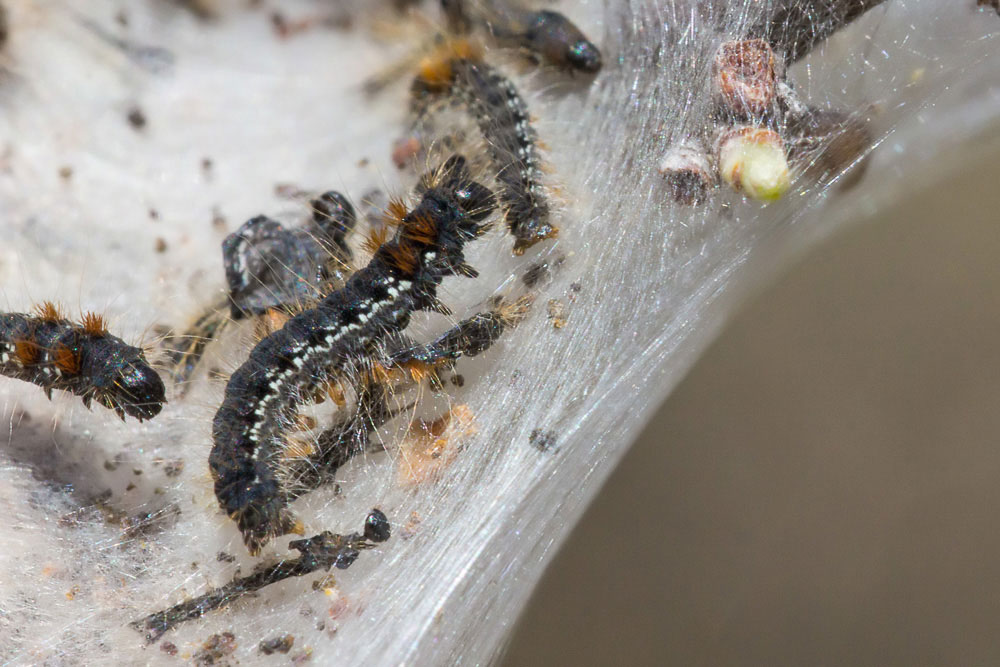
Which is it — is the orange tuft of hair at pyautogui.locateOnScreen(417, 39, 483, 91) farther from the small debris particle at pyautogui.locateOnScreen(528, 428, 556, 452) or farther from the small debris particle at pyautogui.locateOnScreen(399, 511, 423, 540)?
the small debris particle at pyautogui.locateOnScreen(399, 511, 423, 540)

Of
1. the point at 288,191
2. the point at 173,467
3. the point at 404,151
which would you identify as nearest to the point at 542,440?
the point at 173,467

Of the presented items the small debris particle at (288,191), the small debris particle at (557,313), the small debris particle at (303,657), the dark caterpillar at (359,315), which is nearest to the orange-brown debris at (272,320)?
the dark caterpillar at (359,315)

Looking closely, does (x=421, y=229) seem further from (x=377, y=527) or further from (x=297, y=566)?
(x=297, y=566)

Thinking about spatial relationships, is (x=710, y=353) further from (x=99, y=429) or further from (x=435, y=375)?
(x=99, y=429)

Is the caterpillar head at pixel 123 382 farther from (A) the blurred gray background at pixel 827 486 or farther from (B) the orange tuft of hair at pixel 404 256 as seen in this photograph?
(A) the blurred gray background at pixel 827 486

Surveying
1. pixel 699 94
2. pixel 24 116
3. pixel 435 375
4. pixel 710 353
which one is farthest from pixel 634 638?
pixel 24 116

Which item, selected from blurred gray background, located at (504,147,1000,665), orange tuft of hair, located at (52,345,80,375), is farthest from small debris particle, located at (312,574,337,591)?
orange tuft of hair, located at (52,345,80,375)

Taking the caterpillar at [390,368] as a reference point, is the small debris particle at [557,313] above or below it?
below
